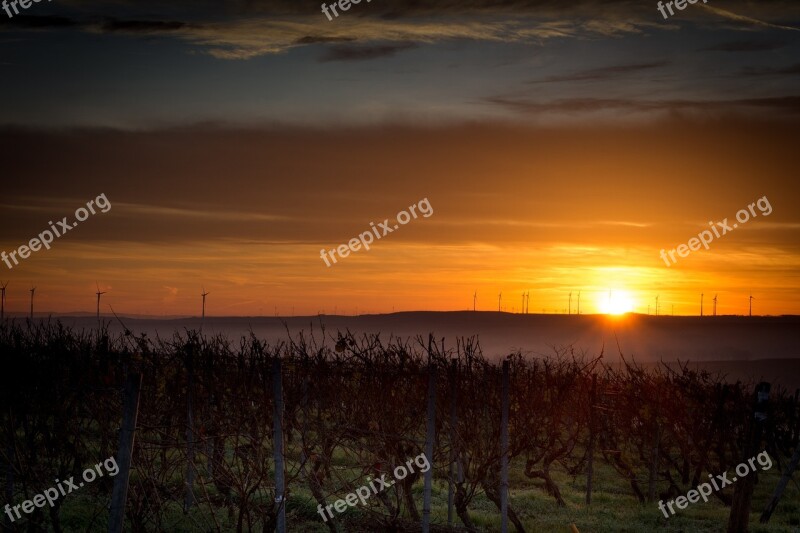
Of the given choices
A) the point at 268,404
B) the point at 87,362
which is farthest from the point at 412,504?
the point at 87,362

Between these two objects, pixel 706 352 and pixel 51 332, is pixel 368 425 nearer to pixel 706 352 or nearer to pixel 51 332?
pixel 51 332

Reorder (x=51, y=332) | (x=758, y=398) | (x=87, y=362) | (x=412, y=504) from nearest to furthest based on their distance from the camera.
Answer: (x=758, y=398), (x=412, y=504), (x=87, y=362), (x=51, y=332)

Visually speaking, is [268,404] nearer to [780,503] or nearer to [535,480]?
[535,480]

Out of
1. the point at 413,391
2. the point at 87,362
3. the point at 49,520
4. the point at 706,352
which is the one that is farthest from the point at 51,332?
the point at 706,352

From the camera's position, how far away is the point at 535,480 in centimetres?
1805

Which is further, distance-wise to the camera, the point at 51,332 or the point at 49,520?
the point at 51,332

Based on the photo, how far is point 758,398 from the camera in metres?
11.1

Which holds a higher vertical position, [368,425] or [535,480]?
[368,425]

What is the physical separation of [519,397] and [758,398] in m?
5.11

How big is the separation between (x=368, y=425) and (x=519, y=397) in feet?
10.6

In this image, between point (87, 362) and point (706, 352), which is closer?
point (87, 362)

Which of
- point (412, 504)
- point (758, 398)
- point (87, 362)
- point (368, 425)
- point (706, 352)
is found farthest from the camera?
point (706, 352)

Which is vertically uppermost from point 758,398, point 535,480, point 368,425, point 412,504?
point 758,398

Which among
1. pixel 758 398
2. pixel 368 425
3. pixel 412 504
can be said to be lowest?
pixel 412 504
